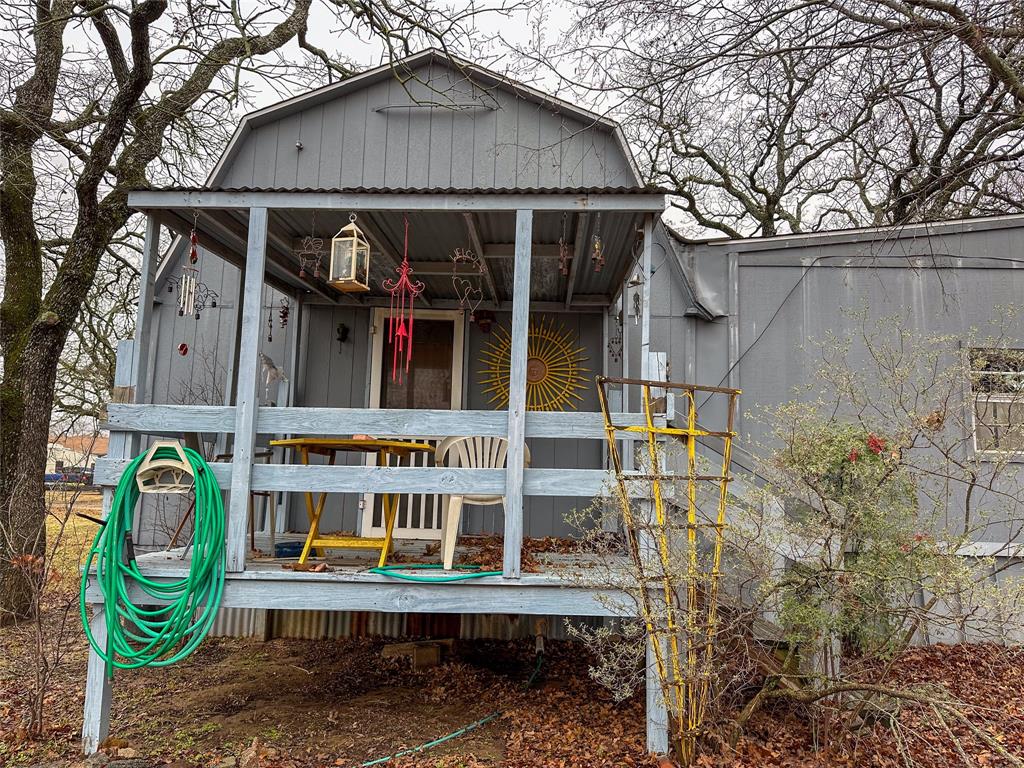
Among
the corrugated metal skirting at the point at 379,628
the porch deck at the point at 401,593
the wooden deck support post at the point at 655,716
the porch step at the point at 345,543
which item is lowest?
the corrugated metal skirting at the point at 379,628

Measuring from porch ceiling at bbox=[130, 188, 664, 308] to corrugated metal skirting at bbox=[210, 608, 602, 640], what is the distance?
304 centimetres

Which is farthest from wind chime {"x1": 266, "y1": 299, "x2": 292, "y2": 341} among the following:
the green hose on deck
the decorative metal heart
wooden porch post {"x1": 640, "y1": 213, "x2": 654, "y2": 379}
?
wooden porch post {"x1": 640, "y1": 213, "x2": 654, "y2": 379}

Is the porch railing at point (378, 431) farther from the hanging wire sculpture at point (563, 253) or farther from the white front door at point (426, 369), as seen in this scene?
the white front door at point (426, 369)

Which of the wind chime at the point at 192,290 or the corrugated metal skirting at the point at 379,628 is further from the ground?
the wind chime at the point at 192,290

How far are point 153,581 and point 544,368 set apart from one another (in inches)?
158

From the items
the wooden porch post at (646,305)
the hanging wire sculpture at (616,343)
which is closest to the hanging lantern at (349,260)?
the wooden porch post at (646,305)

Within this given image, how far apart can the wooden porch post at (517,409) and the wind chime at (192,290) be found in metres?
2.19

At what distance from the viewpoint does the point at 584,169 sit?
22.7 ft

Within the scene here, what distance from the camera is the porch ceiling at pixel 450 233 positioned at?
14.9ft

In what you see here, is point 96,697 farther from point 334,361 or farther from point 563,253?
point 563,253

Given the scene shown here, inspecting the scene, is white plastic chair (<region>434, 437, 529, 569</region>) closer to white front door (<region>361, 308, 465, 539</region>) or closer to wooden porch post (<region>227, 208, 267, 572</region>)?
wooden porch post (<region>227, 208, 267, 572</region>)

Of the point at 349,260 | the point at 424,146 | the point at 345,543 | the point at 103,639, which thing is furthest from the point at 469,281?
the point at 103,639

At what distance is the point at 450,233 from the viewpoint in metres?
5.72

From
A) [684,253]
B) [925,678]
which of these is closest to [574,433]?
[684,253]
